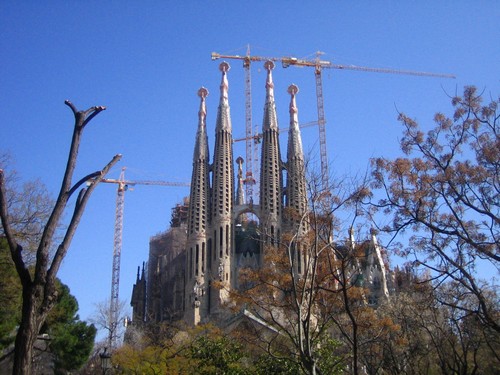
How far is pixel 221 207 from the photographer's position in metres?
56.0

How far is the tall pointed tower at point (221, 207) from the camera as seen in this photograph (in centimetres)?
5394

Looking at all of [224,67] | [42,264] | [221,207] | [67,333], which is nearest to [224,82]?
[224,67]

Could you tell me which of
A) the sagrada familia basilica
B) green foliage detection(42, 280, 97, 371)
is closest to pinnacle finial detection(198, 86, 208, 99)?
the sagrada familia basilica

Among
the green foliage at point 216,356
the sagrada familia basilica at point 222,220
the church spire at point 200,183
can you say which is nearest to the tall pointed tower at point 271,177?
the sagrada familia basilica at point 222,220

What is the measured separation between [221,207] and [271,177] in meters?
5.65

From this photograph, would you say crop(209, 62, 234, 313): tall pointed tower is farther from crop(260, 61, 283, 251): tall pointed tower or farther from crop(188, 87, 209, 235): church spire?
crop(260, 61, 283, 251): tall pointed tower

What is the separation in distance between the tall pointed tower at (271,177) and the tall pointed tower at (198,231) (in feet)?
18.3

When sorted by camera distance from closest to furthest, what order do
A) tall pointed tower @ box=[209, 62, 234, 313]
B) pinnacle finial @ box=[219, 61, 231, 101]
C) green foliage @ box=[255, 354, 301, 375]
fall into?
green foliage @ box=[255, 354, 301, 375] < tall pointed tower @ box=[209, 62, 234, 313] < pinnacle finial @ box=[219, 61, 231, 101]

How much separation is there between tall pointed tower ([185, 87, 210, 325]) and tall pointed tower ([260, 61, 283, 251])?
5.56 metres

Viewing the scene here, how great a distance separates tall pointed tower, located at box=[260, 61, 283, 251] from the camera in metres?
55.6

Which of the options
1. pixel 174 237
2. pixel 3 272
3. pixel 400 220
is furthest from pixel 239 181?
pixel 400 220

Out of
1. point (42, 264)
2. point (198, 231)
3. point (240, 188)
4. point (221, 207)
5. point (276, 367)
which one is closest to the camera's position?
point (42, 264)

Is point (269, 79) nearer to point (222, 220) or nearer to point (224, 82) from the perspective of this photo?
point (224, 82)

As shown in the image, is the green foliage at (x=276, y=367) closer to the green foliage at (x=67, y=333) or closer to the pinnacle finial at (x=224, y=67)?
the green foliage at (x=67, y=333)
